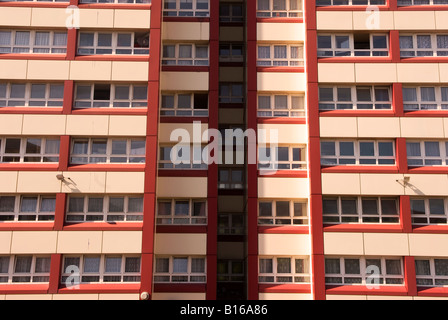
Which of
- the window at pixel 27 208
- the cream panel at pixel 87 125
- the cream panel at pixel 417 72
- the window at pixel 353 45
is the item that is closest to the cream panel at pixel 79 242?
the window at pixel 27 208

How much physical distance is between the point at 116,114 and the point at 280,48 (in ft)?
32.8

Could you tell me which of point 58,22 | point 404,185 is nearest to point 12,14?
point 58,22

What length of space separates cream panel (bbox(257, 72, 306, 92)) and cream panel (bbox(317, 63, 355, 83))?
1158mm

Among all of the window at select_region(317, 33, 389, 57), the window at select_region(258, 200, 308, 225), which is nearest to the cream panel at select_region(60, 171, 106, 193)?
the window at select_region(258, 200, 308, 225)

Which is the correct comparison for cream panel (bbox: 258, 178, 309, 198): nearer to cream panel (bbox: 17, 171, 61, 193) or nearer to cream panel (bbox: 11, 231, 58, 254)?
cream panel (bbox: 17, 171, 61, 193)

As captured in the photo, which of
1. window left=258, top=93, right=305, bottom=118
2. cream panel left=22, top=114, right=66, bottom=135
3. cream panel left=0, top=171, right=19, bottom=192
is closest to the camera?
cream panel left=0, top=171, right=19, bottom=192

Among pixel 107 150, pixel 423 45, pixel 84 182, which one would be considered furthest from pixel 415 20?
pixel 84 182

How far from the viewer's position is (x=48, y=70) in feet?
89.0

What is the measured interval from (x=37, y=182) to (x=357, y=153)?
657 inches

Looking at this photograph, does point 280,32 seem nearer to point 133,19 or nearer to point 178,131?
point 178,131

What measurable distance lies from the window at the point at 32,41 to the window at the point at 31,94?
6.37 feet

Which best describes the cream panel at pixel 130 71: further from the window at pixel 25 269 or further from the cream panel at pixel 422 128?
the cream panel at pixel 422 128

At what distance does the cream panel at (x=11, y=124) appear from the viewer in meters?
26.3

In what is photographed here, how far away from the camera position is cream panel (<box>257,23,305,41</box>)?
28688 mm
